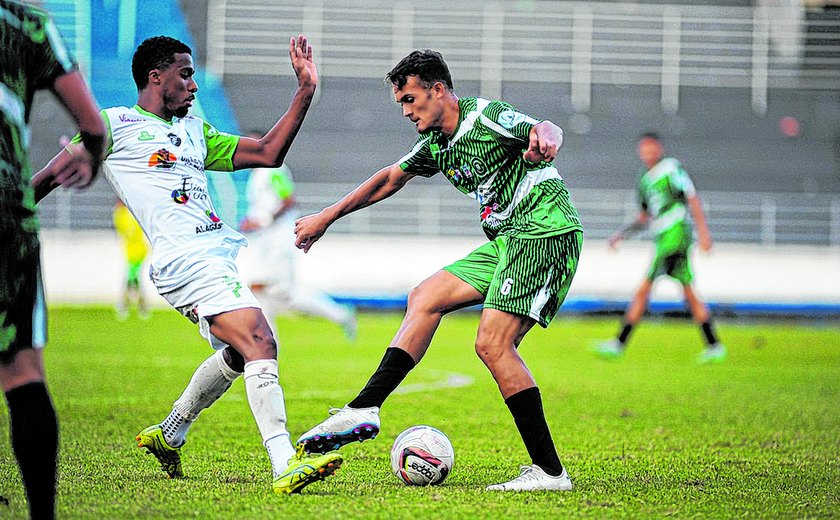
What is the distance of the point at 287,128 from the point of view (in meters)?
5.46

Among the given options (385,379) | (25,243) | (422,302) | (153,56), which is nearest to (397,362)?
(385,379)

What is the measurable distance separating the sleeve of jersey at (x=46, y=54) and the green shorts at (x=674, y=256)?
10.6 m

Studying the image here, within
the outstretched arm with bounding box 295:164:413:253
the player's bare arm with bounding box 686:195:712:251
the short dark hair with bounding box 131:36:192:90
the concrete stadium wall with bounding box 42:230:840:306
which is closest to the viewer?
the short dark hair with bounding box 131:36:192:90

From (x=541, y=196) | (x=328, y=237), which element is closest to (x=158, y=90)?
(x=541, y=196)

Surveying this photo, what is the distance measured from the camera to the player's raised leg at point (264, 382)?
489 centimetres

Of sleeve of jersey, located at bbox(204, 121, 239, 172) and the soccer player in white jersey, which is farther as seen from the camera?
sleeve of jersey, located at bbox(204, 121, 239, 172)

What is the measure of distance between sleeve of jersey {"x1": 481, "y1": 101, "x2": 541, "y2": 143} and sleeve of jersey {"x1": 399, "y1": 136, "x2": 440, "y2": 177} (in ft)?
1.23

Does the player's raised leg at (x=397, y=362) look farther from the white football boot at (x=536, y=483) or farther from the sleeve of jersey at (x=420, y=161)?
the white football boot at (x=536, y=483)

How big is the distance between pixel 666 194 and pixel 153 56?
30.8 feet

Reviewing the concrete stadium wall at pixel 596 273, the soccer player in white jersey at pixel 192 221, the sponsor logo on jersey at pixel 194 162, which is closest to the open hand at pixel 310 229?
the soccer player in white jersey at pixel 192 221

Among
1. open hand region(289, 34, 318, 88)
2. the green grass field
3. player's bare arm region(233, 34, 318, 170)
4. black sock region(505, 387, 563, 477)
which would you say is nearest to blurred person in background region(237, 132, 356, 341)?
the green grass field

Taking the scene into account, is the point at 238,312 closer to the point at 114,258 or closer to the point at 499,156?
the point at 499,156

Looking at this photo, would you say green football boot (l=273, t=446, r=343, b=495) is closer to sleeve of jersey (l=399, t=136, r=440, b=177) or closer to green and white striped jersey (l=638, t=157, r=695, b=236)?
sleeve of jersey (l=399, t=136, r=440, b=177)

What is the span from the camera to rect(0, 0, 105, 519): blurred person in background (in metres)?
3.69
